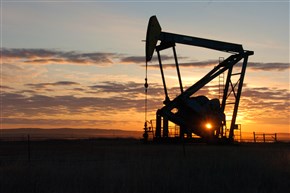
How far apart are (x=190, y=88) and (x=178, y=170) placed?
65.8 ft

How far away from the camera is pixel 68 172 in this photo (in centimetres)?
1412

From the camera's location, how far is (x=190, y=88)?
3431 cm

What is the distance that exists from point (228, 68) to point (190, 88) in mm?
3511

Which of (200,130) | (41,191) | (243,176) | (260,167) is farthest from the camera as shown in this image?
(200,130)

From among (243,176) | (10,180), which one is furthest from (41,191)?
(243,176)

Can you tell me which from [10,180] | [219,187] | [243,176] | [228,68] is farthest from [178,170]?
[228,68]

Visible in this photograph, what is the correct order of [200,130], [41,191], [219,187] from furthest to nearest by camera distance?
[200,130]
[219,187]
[41,191]

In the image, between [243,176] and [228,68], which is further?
[228,68]

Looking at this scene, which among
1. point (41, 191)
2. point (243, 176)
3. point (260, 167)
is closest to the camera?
point (41, 191)

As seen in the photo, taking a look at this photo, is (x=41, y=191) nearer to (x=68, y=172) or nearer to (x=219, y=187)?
(x=68, y=172)

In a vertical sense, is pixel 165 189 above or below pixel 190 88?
below

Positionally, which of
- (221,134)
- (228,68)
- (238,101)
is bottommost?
(221,134)

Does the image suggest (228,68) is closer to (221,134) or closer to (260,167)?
(221,134)

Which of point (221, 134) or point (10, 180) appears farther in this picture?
point (221, 134)
